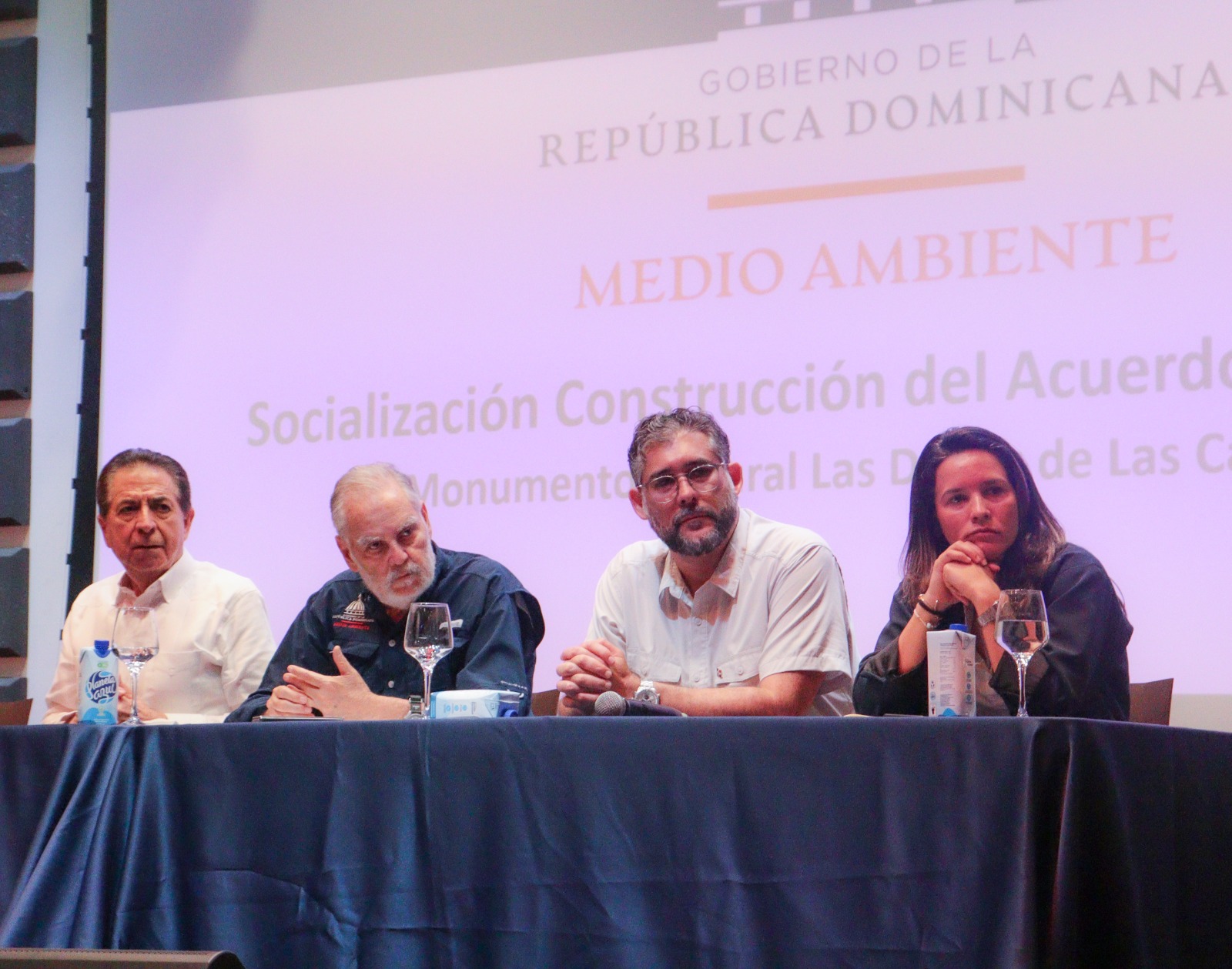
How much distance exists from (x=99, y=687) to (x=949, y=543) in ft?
5.77

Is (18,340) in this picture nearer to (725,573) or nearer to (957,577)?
(725,573)

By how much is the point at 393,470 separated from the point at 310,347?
4.66ft

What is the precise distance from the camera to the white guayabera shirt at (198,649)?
3.65 m

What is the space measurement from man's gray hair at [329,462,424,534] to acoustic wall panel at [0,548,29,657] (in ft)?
7.24

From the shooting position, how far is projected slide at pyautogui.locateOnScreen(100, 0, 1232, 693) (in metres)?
3.67

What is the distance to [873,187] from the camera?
13.0 feet

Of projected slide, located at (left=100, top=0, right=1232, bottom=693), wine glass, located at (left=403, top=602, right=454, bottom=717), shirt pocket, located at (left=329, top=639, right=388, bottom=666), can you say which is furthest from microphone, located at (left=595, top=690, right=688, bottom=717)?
projected slide, located at (left=100, top=0, right=1232, bottom=693)

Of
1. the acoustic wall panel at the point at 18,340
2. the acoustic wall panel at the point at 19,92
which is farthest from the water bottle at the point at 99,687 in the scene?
the acoustic wall panel at the point at 19,92

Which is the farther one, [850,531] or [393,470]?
[850,531]

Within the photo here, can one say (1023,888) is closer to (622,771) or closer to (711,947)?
(711,947)

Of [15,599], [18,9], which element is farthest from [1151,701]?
[18,9]


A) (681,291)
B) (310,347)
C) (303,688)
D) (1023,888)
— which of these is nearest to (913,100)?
(681,291)

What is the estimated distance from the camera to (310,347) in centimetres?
455

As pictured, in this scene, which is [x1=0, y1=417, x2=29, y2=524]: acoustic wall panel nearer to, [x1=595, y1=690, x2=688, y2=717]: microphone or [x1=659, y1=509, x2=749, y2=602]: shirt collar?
[x1=659, y1=509, x2=749, y2=602]: shirt collar
